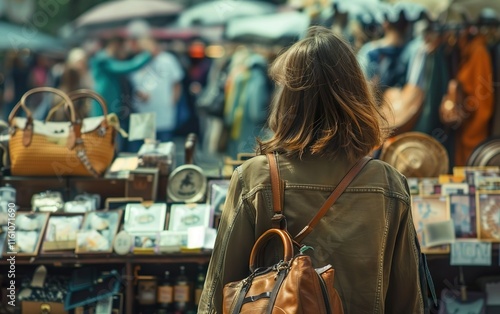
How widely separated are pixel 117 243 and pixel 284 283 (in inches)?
88.9

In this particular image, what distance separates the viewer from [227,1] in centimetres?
676

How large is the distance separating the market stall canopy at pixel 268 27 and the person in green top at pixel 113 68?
2.62 ft

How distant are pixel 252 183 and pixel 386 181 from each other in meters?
0.42

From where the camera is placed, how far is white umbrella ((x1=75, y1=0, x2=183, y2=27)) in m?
6.95

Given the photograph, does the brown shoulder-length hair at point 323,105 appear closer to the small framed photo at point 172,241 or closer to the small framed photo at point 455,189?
the small framed photo at point 172,241

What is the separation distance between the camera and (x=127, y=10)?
274 inches

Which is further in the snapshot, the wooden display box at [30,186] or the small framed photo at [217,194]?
the wooden display box at [30,186]

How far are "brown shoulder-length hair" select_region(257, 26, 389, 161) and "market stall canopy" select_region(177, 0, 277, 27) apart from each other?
434cm

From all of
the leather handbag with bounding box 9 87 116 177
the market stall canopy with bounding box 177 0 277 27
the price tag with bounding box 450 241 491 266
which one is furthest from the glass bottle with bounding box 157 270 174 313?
the market stall canopy with bounding box 177 0 277 27

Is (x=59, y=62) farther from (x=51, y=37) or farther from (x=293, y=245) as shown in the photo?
(x=293, y=245)

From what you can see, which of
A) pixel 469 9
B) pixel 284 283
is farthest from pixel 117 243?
pixel 469 9

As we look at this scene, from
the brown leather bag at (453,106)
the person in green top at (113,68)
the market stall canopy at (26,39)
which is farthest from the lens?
the market stall canopy at (26,39)

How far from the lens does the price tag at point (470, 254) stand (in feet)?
14.6

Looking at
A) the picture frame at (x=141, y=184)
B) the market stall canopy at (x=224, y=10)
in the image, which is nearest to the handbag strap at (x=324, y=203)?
the picture frame at (x=141, y=184)
